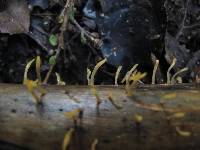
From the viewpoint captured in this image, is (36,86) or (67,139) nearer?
(67,139)

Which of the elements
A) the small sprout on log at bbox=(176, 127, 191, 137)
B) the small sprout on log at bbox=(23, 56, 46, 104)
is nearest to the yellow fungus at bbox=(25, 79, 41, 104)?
the small sprout on log at bbox=(23, 56, 46, 104)

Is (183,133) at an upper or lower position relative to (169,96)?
lower

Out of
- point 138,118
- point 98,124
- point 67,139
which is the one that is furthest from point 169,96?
point 67,139

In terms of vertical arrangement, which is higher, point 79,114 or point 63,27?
point 63,27

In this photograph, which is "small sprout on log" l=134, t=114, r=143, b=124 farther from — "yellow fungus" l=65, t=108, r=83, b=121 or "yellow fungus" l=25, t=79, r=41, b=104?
"yellow fungus" l=25, t=79, r=41, b=104

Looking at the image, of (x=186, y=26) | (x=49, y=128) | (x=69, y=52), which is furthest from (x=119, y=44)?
(x=49, y=128)

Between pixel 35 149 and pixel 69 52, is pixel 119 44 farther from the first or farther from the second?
pixel 35 149

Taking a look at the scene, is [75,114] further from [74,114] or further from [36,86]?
[36,86]

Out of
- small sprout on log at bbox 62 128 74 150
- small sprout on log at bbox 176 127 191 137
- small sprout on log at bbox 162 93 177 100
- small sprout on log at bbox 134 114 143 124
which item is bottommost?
small sprout on log at bbox 62 128 74 150
